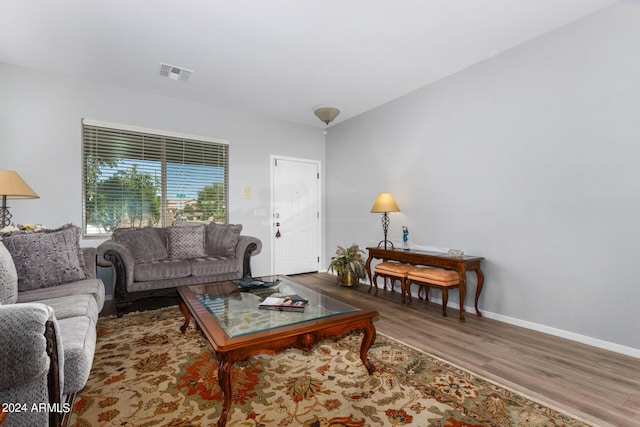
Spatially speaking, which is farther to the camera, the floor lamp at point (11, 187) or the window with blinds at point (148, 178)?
the window with blinds at point (148, 178)

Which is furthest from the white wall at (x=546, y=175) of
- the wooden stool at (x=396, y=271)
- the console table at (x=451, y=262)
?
the wooden stool at (x=396, y=271)

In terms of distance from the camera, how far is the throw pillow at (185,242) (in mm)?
3830

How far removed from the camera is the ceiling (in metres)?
2.47

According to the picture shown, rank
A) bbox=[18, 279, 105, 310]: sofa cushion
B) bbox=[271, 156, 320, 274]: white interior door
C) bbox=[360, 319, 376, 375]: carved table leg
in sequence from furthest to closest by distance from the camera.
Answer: bbox=[271, 156, 320, 274]: white interior door, bbox=[18, 279, 105, 310]: sofa cushion, bbox=[360, 319, 376, 375]: carved table leg

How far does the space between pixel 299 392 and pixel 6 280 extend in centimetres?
189

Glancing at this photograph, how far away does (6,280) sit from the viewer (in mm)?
1878

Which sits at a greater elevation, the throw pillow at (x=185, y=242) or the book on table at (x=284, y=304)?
the throw pillow at (x=185, y=242)

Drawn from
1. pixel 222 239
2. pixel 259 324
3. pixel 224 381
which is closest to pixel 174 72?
pixel 222 239

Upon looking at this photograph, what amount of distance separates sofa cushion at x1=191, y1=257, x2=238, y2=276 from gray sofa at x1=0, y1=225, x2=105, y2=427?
3.81 ft

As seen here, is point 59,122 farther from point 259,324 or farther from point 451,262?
point 451,262

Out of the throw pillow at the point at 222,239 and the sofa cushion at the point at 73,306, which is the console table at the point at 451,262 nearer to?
the throw pillow at the point at 222,239

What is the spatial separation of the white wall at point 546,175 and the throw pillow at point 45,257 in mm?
3644

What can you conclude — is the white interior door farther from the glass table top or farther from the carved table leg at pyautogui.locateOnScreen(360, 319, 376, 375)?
the carved table leg at pyautogui.locateOnScreen(360, 319, 376, 375)

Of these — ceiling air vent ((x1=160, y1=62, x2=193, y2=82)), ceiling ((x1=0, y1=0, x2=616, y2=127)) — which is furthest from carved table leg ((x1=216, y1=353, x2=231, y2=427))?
ceiling air vent ((x1=160, y1=62, x2=193, y2=82))
